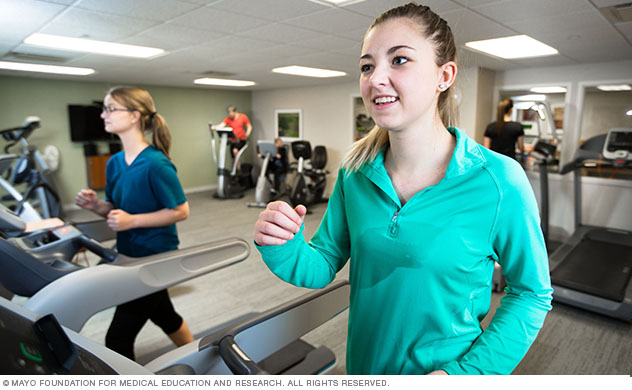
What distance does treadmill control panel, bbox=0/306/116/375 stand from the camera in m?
0.49

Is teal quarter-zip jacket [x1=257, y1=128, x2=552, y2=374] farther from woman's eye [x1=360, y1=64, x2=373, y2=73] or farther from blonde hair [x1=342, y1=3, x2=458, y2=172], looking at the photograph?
woman's eye [x1=360, y1=64, x2=373, y2=73]

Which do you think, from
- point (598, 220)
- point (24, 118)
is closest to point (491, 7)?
point (598, 220)

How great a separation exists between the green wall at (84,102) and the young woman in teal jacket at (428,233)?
24.3 feet

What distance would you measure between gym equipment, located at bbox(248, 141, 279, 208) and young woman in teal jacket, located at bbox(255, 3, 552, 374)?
238 inches

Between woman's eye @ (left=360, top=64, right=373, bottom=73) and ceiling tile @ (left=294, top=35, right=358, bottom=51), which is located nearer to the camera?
woman's eye @ (left=360, top=64, right=373, bottom=73)

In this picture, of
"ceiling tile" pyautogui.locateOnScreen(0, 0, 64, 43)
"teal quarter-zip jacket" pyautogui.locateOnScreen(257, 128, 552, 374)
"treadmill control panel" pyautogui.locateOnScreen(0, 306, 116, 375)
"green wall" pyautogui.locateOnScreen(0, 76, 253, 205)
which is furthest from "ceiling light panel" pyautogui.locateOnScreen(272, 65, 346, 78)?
"treadmill control panel" pyautogui.locateOnScreen(0, 306, 116, 375)

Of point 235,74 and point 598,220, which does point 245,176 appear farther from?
point 598,220

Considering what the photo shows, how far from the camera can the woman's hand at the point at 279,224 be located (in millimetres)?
800

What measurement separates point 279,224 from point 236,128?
749cm

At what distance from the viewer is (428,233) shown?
0.81 metres

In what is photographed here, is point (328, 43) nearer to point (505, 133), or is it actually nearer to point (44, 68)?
point (505, 133)

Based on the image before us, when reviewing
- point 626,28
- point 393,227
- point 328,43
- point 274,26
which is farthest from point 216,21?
point 626,28

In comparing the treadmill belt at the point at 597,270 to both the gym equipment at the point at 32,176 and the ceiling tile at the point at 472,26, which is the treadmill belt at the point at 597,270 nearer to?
the ceiling tile at the point at 472,26

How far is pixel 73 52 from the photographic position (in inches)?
160
